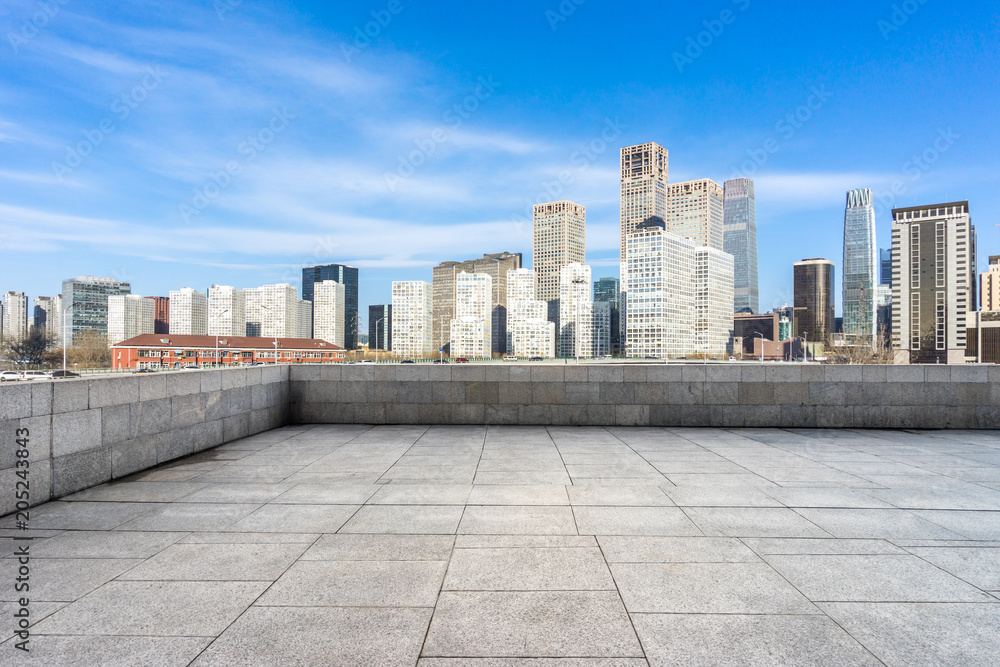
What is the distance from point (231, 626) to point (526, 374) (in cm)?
924

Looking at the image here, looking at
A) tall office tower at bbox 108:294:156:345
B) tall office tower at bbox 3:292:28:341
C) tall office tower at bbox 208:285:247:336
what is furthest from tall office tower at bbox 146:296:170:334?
tall office tower at bbox 3:292:28:341

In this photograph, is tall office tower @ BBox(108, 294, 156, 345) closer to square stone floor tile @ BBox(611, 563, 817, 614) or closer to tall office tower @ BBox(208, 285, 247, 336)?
tall office tower @ BBox(208, 285, 247, 336)

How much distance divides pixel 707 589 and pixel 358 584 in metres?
2.58

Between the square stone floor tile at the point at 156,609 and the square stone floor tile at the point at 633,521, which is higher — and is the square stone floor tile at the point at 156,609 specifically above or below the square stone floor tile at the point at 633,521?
above

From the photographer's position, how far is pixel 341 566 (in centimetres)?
429

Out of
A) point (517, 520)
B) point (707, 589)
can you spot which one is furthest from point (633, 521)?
point (707, 589)

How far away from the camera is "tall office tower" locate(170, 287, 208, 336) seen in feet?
586

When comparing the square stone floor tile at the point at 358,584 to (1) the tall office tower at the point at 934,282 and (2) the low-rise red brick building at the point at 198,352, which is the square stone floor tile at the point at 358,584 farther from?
(1) the tall office tower at the point at 934,282

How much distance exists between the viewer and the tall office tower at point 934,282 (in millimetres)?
163750

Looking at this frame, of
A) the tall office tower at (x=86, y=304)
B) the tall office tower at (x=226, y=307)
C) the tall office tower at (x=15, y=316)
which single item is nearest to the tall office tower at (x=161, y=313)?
the tall office tower at (x=226, y=307)

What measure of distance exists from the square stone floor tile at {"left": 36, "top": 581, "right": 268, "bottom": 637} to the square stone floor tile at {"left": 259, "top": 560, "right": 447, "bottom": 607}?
22cm

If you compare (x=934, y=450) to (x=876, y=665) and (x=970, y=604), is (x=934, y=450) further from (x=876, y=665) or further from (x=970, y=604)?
(x=876, y=665)

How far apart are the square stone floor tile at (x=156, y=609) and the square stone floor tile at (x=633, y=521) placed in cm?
301


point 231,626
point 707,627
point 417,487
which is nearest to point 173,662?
point 231,626
